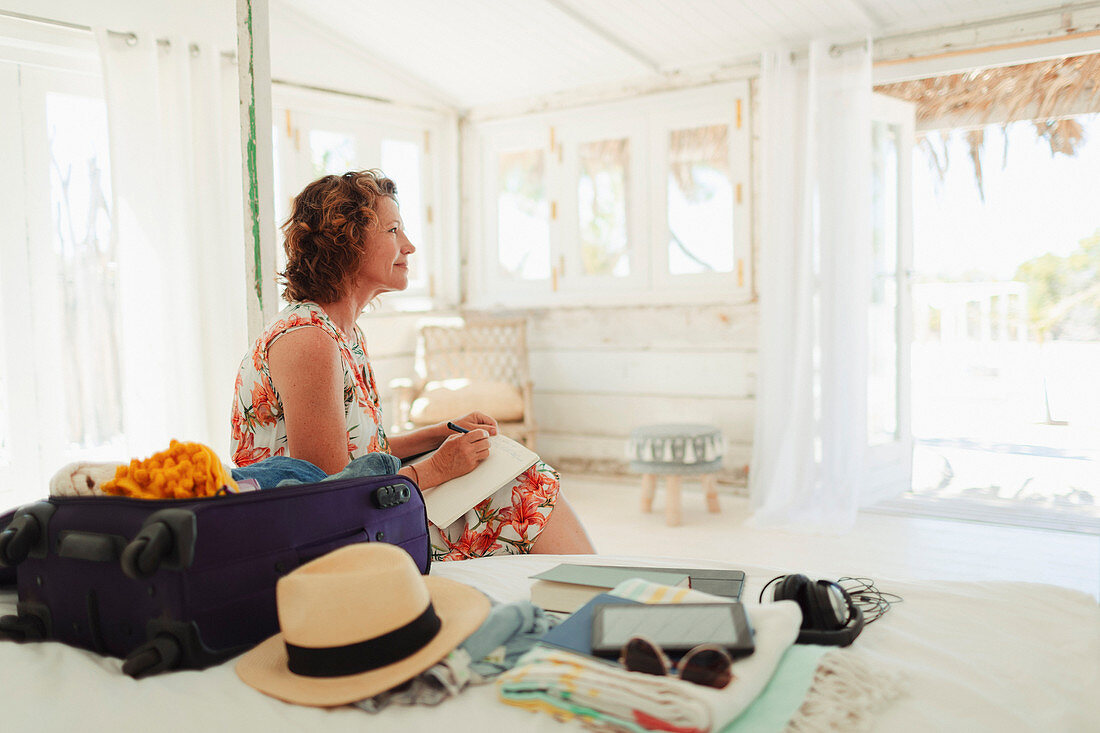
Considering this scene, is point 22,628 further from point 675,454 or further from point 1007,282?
point 1007,282

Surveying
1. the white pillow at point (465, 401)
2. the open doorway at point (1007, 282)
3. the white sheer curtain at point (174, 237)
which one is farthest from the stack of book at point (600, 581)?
the open doorway at point (1007, 282)

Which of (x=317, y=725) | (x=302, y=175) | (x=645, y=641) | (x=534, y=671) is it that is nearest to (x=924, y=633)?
(x=645, y=641)

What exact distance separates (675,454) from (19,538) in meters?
3.11

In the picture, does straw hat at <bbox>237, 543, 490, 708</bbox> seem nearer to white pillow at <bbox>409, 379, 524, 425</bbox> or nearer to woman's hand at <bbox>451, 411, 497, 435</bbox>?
woman's hand at <bbox>451, 411, 497, 435</bbox>

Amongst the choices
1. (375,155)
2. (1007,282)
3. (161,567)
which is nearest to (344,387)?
(161,567)

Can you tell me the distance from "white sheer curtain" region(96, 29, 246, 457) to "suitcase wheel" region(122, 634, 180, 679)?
2780 mm

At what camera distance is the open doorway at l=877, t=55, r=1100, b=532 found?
5457mm

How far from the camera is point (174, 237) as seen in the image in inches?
145

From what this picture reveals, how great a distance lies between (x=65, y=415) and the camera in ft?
11.7

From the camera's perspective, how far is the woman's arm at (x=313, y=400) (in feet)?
5.13

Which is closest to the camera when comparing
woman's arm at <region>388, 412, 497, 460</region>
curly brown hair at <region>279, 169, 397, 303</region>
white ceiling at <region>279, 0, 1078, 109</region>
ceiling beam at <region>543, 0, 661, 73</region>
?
curly brown hair at <region>279, 169, 397, 303</region>

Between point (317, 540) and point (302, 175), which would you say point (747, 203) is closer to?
point (302, 175)

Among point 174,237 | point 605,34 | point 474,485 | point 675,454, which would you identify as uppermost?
point 605,34

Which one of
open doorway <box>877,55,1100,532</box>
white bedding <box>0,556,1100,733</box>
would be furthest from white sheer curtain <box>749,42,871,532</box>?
white bedding <box>0,556,1100,733</box>
